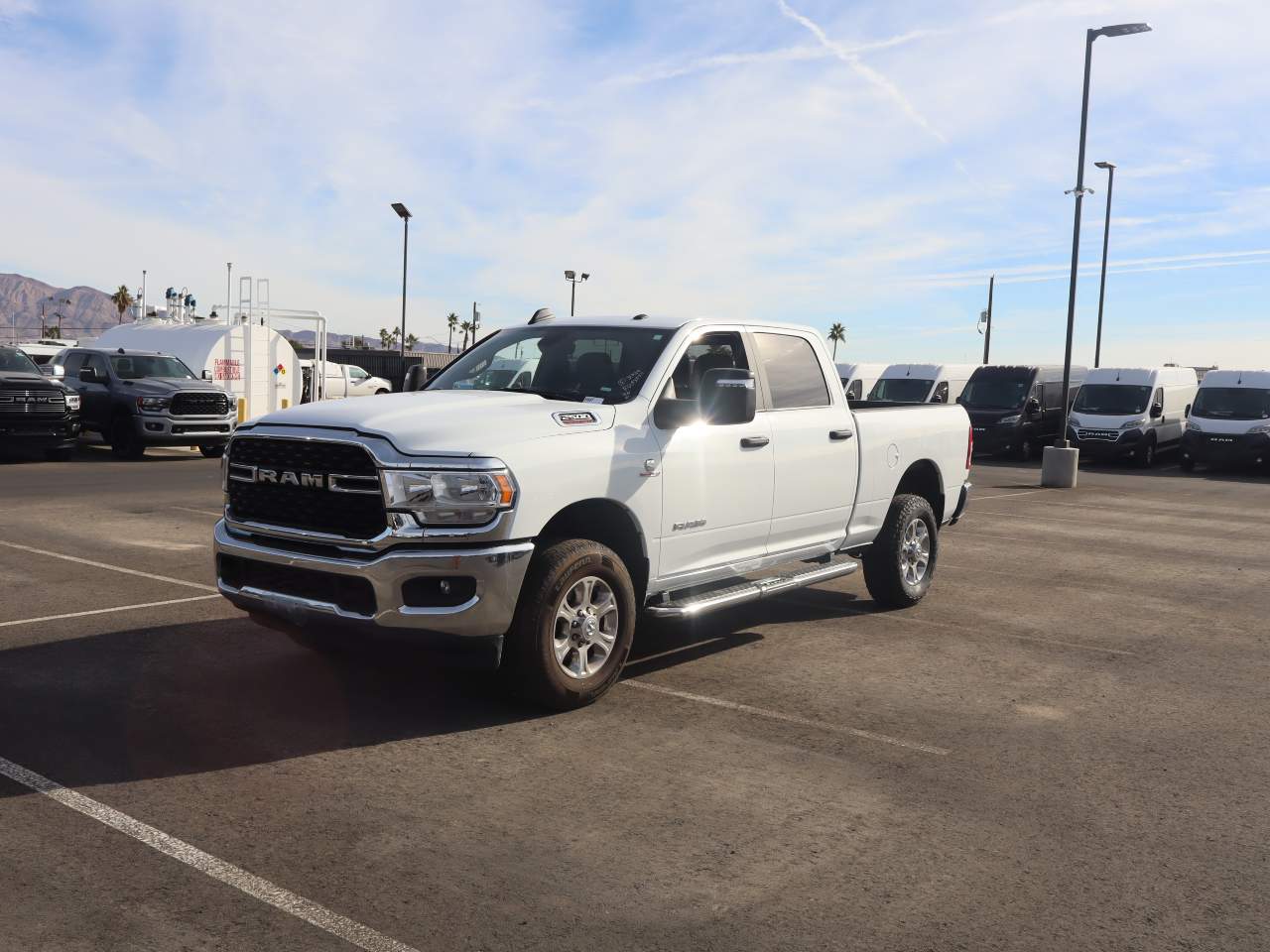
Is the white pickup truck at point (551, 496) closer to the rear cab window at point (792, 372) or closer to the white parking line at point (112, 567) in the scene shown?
the rear cab window at point (792, 372)

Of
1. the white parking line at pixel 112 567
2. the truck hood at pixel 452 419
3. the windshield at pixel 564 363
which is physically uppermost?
the windshield at pixel 564 363

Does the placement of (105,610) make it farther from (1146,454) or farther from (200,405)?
(1146,454)

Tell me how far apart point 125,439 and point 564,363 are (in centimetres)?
1771

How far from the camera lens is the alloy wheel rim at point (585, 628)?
229 inches

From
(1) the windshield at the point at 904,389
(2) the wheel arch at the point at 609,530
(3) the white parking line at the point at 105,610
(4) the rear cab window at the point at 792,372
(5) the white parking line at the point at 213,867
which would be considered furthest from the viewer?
(1) the windshield at the point at 904,389

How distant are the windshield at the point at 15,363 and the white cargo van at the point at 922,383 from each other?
18624 mm

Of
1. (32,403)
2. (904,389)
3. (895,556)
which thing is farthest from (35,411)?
(904,389)

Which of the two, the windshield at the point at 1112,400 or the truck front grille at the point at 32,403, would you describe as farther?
the windshield at the point at 1112,400

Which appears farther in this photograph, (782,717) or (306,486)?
(782,717)

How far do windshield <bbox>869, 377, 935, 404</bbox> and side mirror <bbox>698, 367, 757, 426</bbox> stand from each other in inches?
957

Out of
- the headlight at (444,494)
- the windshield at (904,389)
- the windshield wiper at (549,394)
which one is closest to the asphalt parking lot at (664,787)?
the headlight at (444,494)

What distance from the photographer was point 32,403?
65.7ft

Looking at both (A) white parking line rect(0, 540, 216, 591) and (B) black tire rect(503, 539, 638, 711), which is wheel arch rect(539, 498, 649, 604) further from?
(A) white parking line rect(0, 540, 216, 591)

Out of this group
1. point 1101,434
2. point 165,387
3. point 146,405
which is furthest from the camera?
point 1101,434
